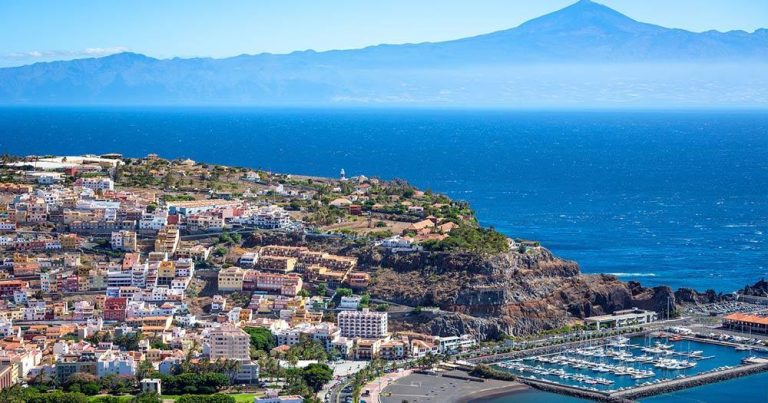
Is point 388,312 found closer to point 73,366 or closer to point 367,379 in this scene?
point 367,379

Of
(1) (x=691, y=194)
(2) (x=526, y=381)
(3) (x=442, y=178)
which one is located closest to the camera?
(2) (x=526, y=381)

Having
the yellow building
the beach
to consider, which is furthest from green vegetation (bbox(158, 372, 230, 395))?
the yellow building

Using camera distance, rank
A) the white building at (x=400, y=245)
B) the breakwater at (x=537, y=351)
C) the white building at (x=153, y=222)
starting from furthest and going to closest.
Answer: the white building at (x=153, y=222) → the white building at (x=400, y=245) → the breakwater at (x=537, y=351)

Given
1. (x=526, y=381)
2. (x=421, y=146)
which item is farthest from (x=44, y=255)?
(x=421, y=146)

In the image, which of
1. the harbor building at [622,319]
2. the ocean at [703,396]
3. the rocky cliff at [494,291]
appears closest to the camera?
the ocean at [703,396]

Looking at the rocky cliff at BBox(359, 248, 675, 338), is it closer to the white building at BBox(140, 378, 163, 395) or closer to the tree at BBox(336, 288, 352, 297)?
the tree at BBox(336, 288, 352, 297)

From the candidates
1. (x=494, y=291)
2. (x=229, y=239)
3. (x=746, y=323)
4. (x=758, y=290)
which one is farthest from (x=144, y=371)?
(x=758, y=290)

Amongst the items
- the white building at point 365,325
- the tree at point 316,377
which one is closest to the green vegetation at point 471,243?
the white building at point 365,325

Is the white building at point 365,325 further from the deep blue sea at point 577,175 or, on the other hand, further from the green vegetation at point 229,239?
the deep blue sea at point 577,175
